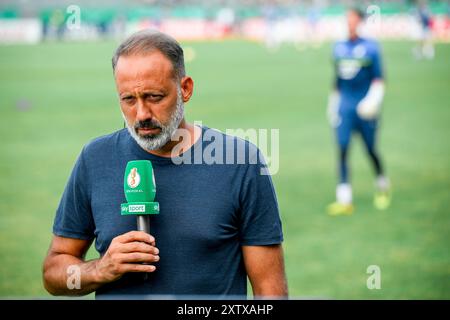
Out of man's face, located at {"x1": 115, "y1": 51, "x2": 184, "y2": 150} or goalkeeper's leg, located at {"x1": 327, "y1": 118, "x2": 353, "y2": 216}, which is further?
goalkeeper's leg, located at {"x1": 327, "y1": 118, "x2": 353, "y2": 216}

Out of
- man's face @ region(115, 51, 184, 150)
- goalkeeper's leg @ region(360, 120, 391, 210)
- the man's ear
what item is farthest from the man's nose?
goalkeeper's leg @ region(360, 120, 391, 210)

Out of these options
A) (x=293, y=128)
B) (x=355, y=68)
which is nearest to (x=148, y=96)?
(x=355, y=68)

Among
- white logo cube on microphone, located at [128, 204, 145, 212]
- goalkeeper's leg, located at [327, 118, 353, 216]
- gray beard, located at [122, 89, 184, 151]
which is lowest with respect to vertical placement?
white logo cube on microphone, located at [128, 204, 145, 212]

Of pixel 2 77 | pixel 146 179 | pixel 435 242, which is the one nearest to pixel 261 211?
pixel 146 179

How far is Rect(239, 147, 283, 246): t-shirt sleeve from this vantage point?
303 cm

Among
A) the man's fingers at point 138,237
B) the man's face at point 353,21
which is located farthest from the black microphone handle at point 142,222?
the man's face at point 353,21

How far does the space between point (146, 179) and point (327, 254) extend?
6512 millimetres

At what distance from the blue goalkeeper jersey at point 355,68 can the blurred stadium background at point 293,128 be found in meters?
1.62

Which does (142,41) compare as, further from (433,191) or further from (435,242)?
(433,191)

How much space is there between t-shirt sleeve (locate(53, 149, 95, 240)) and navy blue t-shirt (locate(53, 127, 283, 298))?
45 mm

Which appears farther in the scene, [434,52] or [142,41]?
[434,52]

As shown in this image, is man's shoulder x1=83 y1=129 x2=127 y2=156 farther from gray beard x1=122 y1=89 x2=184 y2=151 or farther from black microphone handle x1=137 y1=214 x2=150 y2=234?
black microphone handle x1=137 y1=214 x2=150 y2=234

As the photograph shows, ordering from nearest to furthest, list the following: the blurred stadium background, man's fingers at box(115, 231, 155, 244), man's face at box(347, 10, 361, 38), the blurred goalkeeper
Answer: man's fingers at box(115, 231, 155, 244) → the blurred stadium background → man's face at box(347, 10, 361, 38) → the blurred goalkeeper

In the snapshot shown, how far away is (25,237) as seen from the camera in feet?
32.5
